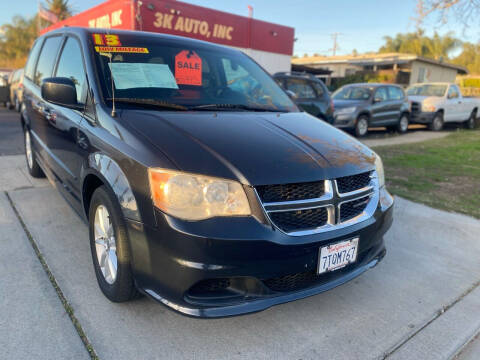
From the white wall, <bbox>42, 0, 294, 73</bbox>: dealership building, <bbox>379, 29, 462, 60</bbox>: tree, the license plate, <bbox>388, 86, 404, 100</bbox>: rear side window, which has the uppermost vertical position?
<bbox>379, 29, 462, 60</bbox>: tree

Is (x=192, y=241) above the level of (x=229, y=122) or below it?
below

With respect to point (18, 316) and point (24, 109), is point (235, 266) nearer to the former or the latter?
point (18, 316)

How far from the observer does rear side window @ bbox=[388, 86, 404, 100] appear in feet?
38.4

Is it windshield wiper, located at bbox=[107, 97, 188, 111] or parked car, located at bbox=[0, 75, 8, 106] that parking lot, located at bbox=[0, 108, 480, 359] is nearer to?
windshield wiper, located at bbox=[107, 97, 188, 111]

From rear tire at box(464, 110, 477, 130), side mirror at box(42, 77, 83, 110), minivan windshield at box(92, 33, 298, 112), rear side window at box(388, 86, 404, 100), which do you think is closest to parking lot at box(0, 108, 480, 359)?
side mirror at box(42, 77, 83, 110)

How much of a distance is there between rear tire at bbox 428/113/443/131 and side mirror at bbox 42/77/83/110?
12992 mm

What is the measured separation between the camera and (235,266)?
188 cm

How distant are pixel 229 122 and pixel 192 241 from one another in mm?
1038

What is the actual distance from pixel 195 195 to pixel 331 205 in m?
0.77

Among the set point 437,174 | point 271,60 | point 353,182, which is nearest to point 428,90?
point 437,174

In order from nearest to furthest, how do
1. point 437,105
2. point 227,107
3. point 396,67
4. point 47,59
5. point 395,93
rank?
point 227,107 → point 47,59 → point 395,93 → point 437,105 → point 396,67

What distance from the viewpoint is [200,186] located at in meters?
1.93

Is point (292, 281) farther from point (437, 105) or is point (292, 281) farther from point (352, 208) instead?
point (437, 105)

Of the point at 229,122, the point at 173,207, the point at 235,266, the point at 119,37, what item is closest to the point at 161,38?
the point at 119,37
